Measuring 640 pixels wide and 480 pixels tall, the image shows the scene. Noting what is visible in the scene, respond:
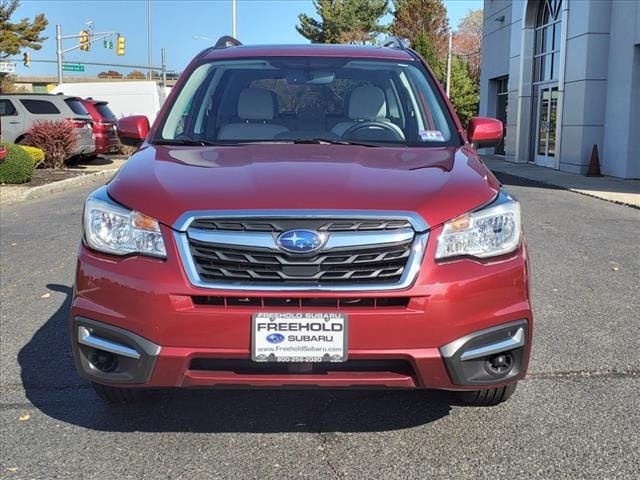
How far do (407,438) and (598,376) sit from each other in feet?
4.65

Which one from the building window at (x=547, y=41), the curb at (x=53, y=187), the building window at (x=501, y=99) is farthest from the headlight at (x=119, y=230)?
the building window at (x=501, y=99)

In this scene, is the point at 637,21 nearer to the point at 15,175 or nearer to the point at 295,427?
the point at 15,175

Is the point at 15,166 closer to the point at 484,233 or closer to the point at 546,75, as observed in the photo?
the point at 484,233

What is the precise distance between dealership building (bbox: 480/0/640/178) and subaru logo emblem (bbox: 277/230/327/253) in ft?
52.6

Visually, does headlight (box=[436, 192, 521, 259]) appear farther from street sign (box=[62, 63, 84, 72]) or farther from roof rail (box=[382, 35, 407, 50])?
street sign (box=[62, 63, 84, 72])

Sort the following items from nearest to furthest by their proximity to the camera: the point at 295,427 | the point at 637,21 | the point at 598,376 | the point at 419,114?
the point at 295,427 < the point at 598,376 < the point at 419,114 < the point at 637,21

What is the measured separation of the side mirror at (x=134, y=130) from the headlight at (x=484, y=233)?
2204mm

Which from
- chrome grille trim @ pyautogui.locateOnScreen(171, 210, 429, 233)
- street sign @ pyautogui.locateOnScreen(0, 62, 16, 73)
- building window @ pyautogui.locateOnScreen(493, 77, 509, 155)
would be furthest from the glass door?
chrome grille trim @ pyautogui.locateOnScreen(171, 210, 429, 233)

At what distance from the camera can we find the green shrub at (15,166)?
555 inches

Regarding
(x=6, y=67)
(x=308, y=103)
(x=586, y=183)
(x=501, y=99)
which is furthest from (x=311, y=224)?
(x=501, y=99)

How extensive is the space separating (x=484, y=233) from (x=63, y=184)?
13579 mm

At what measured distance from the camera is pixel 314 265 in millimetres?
2760

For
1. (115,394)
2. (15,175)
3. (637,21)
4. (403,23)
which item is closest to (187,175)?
(115,394)

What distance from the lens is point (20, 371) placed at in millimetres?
4180
